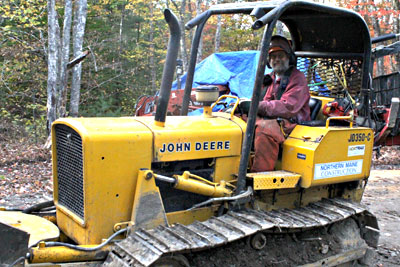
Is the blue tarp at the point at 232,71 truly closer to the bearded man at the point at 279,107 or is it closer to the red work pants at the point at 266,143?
the bearded man at the point at 279,107

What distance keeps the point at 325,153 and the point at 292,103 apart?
63 centimetres

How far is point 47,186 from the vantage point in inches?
321

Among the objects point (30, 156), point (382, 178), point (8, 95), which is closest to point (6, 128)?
point (8, 95)

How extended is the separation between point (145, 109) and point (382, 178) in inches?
275

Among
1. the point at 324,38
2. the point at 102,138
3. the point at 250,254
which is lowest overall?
the point at 250,254

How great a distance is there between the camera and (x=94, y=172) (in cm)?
360

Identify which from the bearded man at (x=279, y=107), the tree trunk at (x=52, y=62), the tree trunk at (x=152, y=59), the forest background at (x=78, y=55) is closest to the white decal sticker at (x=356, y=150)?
the bearded man at (x=279, y=107)

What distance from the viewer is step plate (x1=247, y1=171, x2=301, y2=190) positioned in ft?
13.9

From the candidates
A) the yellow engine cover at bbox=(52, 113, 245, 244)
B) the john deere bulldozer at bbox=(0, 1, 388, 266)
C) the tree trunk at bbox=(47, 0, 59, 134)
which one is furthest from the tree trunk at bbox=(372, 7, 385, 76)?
the yellow engine cover at bbox=(52, 113, 245, 244)

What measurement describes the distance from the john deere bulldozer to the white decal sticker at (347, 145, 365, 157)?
0.02 metres

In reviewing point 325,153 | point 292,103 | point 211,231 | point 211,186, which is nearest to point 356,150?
point 325,153

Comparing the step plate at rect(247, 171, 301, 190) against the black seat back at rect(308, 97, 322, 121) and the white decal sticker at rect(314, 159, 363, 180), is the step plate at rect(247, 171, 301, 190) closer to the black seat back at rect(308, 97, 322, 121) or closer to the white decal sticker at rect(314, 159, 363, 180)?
the white decal sticker at rect(314, 159, 363, 180)

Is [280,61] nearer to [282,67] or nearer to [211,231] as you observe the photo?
[282,67]

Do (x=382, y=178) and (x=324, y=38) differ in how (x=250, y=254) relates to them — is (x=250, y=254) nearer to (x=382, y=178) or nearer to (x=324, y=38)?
(x=324, y=38)
